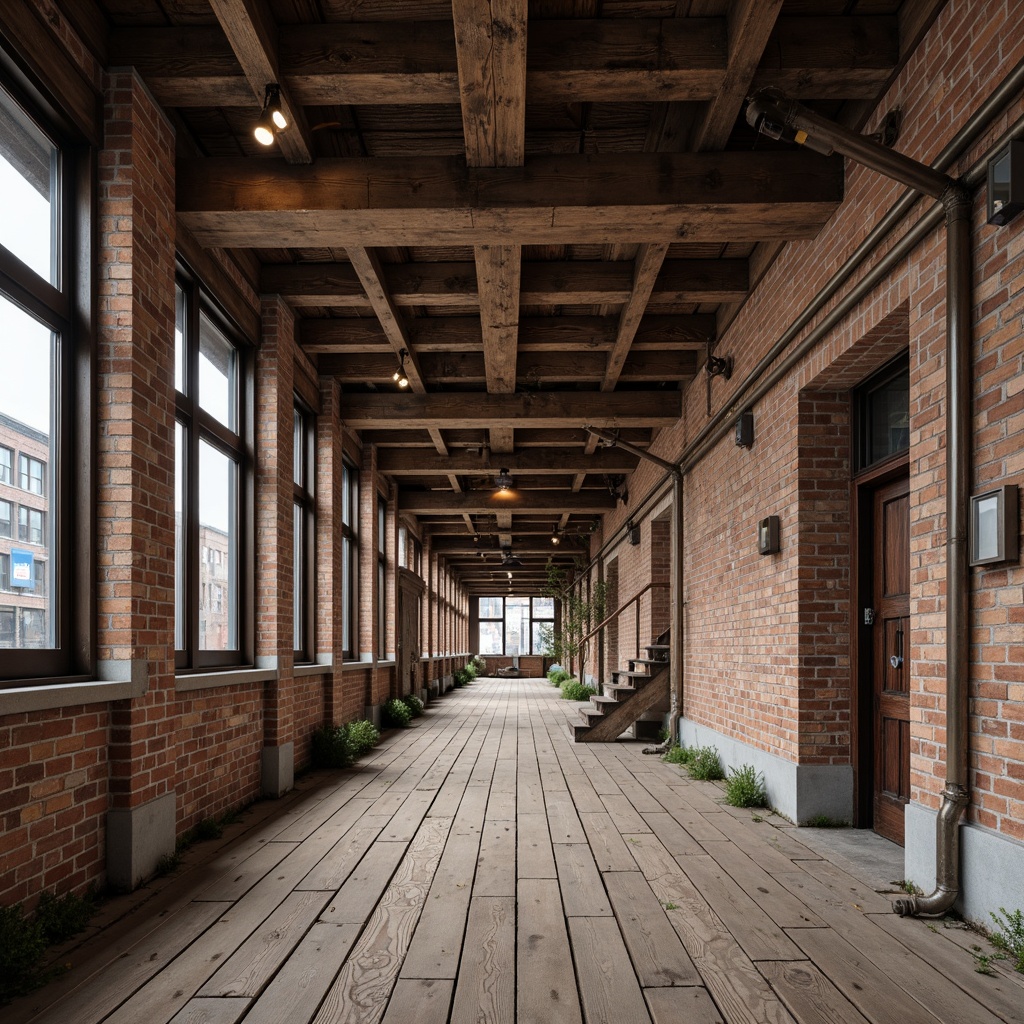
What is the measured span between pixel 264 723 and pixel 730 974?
13.0 feet

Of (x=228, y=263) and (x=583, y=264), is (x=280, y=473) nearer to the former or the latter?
(x=228, y=263)

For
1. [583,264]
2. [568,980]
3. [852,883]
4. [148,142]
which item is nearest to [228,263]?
[148,142]

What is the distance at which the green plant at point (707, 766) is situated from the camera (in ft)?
21.7

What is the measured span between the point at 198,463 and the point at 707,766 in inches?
173

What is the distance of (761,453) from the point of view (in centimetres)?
580

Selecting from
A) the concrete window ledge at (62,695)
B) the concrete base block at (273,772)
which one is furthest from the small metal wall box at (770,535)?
the concrete window ledge at (62,695)

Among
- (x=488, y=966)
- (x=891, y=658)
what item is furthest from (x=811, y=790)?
(x=488, y=966)

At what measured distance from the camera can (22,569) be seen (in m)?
3.26

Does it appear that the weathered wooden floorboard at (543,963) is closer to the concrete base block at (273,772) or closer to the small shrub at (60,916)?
the small shrub at (60,916)

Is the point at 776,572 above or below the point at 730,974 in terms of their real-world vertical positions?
above

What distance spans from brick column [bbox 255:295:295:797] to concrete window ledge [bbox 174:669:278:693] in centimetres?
20

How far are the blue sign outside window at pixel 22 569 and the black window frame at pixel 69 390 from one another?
0.15 meters

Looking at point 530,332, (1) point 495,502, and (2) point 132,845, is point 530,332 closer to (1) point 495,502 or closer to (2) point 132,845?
(2) point 132,845

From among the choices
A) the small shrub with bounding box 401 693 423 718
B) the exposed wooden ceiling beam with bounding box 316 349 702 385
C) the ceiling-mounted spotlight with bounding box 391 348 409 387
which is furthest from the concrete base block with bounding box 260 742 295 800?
the small shrub with bounding box 401 693 423 718
